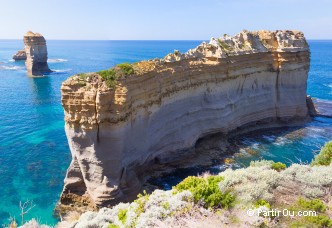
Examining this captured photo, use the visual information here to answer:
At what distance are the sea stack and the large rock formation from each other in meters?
64.1

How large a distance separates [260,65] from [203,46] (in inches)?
370

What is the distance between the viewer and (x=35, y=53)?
282 feet

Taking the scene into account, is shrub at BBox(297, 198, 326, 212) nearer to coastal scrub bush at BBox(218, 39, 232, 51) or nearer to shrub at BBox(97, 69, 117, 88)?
shrub at BBox(97, 69, 117, 88)

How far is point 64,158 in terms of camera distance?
1267 inches

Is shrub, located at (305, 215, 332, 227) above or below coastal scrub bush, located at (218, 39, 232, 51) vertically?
below

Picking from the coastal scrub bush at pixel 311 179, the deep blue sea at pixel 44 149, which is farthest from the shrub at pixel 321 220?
the deep blue sea at pixel 44 149

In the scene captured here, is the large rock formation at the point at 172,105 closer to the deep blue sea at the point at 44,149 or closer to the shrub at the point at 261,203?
the deep blue sea at the point at 44,149

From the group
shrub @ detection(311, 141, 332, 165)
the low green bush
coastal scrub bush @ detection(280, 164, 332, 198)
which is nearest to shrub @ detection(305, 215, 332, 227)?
coastal scrub bush @ detection(280, 164, 332, 198)

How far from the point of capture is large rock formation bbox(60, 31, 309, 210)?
2323cm

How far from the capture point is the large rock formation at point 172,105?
23234 millimetres

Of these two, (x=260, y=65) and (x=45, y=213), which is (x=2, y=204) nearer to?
(x=45, y=213)

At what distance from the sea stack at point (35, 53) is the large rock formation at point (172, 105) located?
64.1 m

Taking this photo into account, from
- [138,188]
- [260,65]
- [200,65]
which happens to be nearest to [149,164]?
[138,188]

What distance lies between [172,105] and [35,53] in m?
68.5
